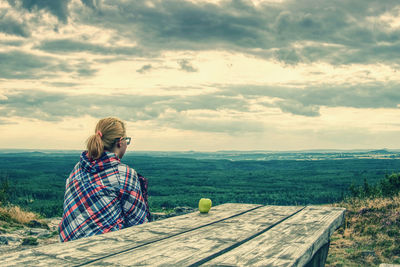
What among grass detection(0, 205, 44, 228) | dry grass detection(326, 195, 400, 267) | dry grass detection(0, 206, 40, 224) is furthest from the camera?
dry grass detection(0, 206, 40, 224)

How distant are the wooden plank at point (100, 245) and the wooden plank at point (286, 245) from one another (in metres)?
0.54

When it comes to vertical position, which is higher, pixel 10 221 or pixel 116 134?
pixel 116 134

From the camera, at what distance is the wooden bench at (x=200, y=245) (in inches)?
73.5

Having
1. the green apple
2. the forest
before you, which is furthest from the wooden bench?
the forest

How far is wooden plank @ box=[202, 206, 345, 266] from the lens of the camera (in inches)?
75.1

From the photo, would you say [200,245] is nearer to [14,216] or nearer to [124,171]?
[124,171]

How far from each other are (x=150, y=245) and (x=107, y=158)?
103 centimetres

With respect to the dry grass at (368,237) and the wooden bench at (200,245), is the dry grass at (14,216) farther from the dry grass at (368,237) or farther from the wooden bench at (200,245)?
the wooden bench at (200,245)

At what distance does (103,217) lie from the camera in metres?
2.84

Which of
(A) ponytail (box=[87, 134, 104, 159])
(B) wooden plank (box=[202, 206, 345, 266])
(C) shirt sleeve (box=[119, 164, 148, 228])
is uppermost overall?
(A) ponytail (box=[87, 134, 104, 159])

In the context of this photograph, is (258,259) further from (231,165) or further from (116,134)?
(231,165)

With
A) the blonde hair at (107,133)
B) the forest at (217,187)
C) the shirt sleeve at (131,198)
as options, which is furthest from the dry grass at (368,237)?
the blonde hair at (107,133)

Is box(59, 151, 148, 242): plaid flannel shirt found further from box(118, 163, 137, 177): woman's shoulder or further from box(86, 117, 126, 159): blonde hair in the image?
box(86, 117, 126, 159): blonde hair

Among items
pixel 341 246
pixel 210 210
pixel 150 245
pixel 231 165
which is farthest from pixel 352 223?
pixel 231 165
